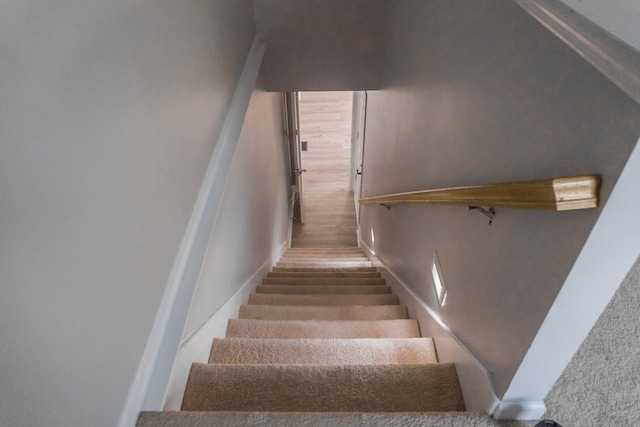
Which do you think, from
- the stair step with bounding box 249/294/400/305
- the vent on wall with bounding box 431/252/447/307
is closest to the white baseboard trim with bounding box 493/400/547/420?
the vent on wall with bounding box 431/252/447/307

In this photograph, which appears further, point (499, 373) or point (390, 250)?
point (390, 250)

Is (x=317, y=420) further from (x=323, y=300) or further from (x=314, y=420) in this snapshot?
(x=323, y=300)

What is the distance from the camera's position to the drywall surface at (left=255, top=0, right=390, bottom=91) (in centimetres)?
268

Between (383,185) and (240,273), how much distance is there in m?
1.68

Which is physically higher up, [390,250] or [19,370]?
[390,250]

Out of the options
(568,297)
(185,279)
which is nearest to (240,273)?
(185,279)

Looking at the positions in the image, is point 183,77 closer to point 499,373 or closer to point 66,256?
point 66,256

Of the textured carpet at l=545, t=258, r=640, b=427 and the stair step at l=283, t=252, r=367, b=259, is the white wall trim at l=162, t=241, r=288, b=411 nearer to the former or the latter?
the textured carpet at l=545, t=258, r=640, b=427

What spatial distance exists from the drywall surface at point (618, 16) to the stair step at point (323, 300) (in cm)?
202

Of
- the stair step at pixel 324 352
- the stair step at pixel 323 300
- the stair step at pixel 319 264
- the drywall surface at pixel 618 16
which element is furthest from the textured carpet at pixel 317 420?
the stair step at pixel 319 264

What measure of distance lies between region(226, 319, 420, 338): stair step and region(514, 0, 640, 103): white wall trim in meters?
1.49

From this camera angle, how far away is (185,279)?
113 centimetres

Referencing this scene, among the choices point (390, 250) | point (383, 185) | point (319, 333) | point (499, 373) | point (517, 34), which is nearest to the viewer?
point (517, 34)

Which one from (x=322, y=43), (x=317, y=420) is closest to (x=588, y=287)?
(x=317, y=420)
